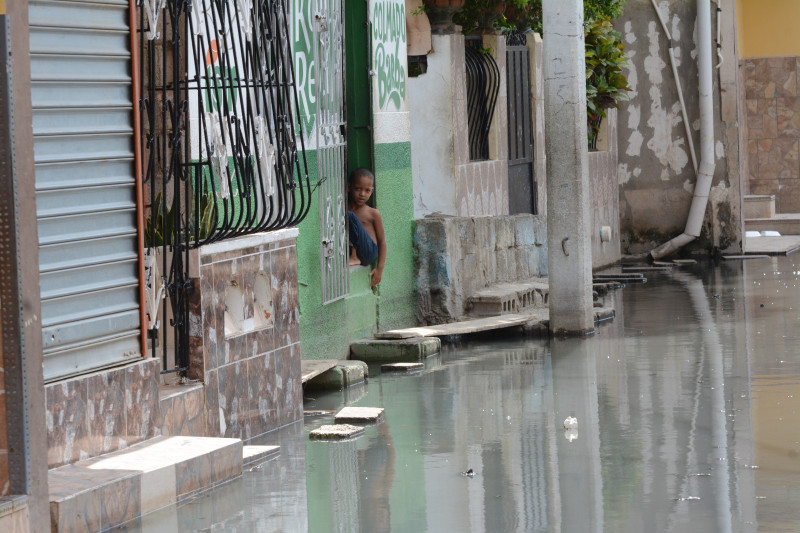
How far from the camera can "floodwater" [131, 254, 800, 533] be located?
18.7 feet

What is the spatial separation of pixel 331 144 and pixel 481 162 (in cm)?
326

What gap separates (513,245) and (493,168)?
32.1 inches

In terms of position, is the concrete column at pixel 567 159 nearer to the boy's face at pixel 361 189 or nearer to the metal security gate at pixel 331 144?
the boy's face at pixel 361 189

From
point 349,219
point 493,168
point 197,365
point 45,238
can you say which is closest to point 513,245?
point 493,168

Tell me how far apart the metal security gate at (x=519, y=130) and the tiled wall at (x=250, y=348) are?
6.24 meters

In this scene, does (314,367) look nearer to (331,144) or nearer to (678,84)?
(331,144)

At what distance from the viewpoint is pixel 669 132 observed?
17.3 meters

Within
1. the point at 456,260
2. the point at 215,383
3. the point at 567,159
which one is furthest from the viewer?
the point at 456,260

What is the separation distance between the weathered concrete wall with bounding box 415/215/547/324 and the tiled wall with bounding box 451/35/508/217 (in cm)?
32

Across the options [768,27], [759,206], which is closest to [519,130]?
[759,206]

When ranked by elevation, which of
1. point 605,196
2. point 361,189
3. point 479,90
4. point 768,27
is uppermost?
point 768,27

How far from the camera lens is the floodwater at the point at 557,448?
5.71 metres

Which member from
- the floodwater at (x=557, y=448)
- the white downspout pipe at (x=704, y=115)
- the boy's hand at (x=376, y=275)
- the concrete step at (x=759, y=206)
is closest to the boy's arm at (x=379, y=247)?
the boy's hand at (x=376, y=275)

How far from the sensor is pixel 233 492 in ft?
20.4
